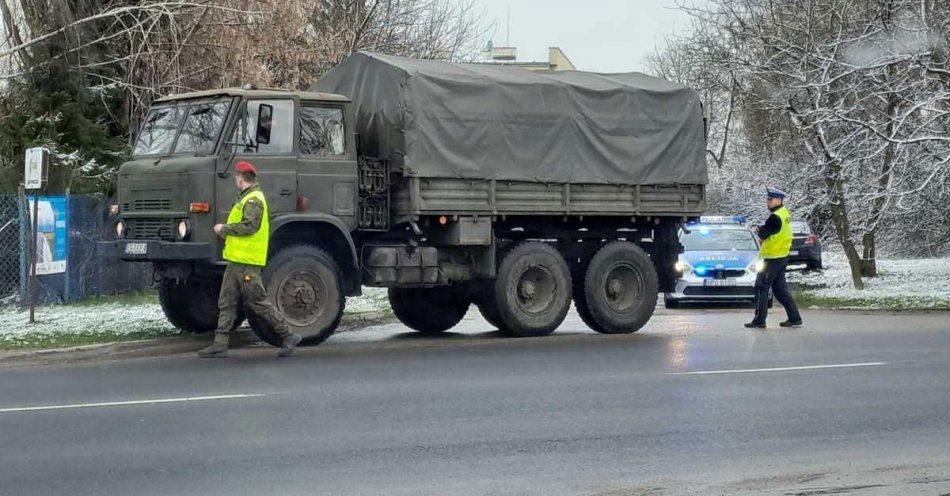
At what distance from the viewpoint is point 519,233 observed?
1648 cm

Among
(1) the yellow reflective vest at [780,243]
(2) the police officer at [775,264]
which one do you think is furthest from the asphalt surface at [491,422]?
(1) the yellow reflective vest at [780,243]

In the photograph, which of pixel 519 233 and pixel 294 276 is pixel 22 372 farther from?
pixel 519 233

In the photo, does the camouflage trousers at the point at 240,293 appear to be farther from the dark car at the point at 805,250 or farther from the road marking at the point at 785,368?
the dark car at the point at 805,250

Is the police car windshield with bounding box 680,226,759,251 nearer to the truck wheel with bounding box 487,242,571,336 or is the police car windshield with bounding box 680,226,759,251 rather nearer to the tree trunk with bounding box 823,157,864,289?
the tree trunk with bounding box 823,157,864,289

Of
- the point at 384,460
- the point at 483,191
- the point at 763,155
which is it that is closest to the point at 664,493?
the point at 384,460

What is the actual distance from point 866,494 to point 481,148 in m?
8.97

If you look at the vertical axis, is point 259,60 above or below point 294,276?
above

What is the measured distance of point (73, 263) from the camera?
20.9 m

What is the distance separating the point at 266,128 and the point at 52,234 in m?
6.64

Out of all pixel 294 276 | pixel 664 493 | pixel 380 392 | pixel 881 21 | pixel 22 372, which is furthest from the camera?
pixel 881 21

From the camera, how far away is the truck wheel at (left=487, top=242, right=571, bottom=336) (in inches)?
630

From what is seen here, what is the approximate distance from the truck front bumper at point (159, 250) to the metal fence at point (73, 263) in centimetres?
551

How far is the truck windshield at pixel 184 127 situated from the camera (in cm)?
1460

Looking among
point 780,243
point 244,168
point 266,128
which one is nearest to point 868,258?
point 780,243
